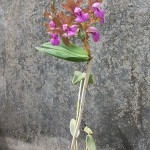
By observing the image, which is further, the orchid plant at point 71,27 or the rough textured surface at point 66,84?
the rough textured surface at point 66,84

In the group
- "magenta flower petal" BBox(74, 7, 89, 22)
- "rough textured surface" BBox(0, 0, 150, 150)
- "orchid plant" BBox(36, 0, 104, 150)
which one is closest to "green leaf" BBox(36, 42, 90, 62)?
"orchid plant" BBox(36, 0, 104, 150)

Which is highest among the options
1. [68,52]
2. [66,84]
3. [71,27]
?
[71,27]

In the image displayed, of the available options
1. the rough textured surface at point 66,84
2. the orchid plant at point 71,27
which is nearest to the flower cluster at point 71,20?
the orchid plant at point 71,27

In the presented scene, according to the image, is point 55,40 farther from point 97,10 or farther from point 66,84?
point 66,84

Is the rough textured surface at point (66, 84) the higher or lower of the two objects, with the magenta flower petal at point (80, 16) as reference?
lower

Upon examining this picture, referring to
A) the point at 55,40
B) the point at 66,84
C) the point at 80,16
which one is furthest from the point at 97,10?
the point at 66,84

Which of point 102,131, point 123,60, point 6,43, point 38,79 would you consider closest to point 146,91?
point 123,60

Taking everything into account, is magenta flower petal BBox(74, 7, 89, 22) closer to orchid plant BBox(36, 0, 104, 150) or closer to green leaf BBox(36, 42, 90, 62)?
orchid plant BBox(36, 0, 104, 150)

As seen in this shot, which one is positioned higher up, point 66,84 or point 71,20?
point 71,20

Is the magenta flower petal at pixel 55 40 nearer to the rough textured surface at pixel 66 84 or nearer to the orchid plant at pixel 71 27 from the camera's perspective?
the orchid plant at pixel 71 27
